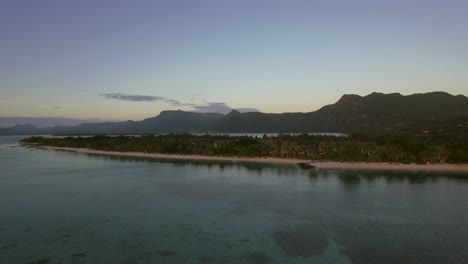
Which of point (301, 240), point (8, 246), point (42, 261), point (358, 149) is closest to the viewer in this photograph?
point (42, 261)

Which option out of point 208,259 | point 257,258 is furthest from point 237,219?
point 208,259

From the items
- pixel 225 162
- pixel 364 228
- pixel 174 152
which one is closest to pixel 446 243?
pixel 364 228

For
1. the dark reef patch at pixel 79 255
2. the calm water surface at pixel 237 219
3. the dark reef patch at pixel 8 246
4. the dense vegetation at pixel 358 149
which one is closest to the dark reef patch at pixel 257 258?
the calm water surface at pixel 237 219

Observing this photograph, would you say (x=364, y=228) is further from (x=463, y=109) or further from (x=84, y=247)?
(x=463, y=109)

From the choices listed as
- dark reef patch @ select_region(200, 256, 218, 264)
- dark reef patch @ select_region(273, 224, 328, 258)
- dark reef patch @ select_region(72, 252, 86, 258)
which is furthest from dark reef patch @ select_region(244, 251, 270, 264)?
dark reef patch @ select_region(72, 252, 86, 258)

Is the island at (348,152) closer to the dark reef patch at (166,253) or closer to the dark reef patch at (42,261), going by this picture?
the dark reef patch at (166,253)

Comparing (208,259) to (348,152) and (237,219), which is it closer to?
(237,219)

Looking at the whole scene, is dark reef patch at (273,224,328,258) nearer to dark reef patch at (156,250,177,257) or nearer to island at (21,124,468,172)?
dark reef patch at (156,250,177,257)
